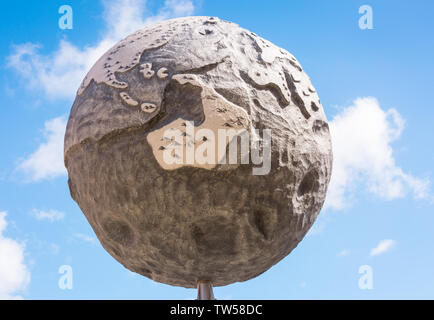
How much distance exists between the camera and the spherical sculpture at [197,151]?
15.6ft

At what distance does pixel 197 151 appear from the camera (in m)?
4.70

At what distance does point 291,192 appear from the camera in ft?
16.7

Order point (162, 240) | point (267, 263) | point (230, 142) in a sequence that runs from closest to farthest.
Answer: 1. point (230, 142)
2. point (162, 240)
3. point (267, 263)

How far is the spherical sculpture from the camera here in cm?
477

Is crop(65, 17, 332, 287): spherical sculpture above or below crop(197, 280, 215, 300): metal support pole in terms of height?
above

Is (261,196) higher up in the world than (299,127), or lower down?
lower down

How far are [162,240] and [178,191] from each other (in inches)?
20.9

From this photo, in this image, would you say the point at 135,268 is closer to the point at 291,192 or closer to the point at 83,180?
the point at 83,180

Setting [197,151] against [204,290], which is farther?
[204,290]

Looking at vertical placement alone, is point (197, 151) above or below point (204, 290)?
above

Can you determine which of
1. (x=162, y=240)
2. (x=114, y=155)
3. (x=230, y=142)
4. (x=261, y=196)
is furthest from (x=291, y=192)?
(x=114, y=155)

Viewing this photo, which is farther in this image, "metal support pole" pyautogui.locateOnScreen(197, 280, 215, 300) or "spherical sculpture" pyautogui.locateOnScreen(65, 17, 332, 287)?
"metal support pole" pyautogui.locateOnScreen(197, 280, 215, 300)

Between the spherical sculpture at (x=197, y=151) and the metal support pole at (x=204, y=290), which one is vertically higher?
the spherical sculpture at (x=197, y=151)

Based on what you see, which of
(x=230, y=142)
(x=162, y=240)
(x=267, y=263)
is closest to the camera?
(x=230, y=142)
